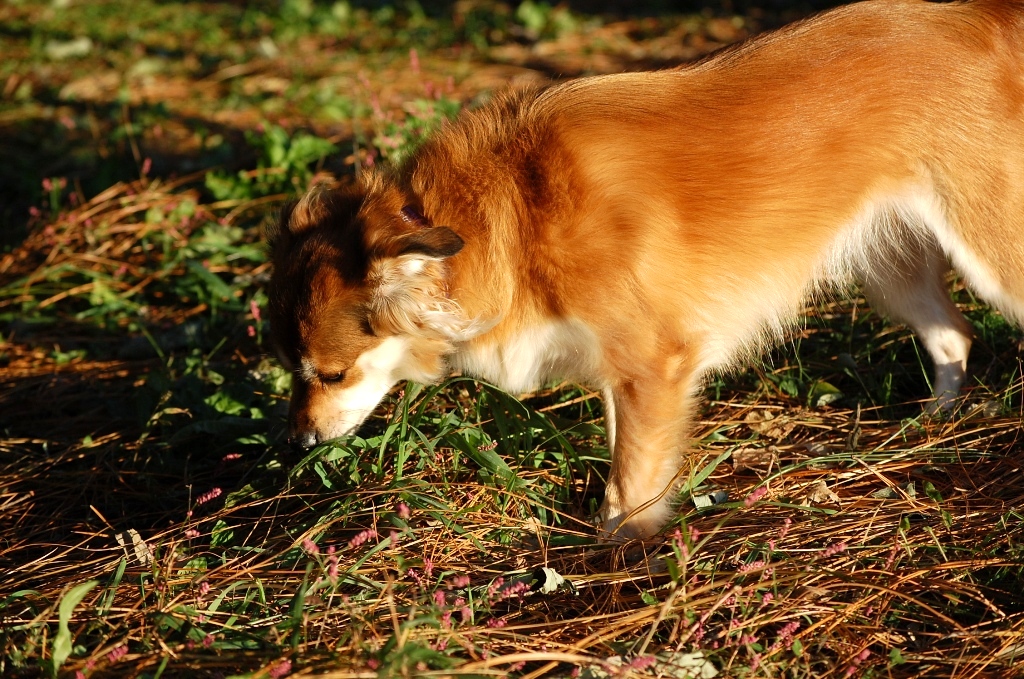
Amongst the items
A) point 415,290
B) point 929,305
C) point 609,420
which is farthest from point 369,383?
point 929,305

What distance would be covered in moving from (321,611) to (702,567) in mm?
1216

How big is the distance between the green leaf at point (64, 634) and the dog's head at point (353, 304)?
1.06 meters

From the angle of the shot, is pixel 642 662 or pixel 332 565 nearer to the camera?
pixel 642 662

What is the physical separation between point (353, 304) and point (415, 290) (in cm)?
24

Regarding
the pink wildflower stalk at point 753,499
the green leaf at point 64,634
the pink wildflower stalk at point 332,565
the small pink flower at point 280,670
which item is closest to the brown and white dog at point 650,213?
the pink wildflower stalk at point 753,499

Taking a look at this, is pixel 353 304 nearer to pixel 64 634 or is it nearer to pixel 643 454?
pixel 643 454

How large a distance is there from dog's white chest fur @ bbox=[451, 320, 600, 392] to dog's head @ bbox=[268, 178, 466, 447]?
138 millimetres

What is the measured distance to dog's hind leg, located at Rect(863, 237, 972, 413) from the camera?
13.3ft

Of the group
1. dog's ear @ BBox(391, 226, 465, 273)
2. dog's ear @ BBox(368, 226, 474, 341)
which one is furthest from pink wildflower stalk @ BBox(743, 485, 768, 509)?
dog's ear @ BBox(391, 226, 465, 273)

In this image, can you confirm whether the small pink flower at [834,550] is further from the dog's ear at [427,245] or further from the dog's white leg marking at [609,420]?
the dog's ear at [427,245]

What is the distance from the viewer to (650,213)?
130 inches

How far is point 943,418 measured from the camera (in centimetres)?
375

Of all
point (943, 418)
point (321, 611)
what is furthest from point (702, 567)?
point (943, 418)

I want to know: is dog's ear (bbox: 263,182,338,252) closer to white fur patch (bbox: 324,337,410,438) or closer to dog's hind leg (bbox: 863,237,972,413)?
white fur patch (bbox: 324,337,410,438)
